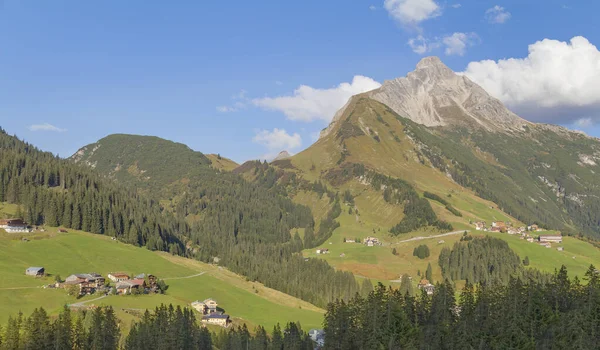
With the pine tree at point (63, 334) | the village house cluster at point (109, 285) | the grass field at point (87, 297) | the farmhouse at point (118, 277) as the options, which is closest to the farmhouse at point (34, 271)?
the grass field at point (87, 297)

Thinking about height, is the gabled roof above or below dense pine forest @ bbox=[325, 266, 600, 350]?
below

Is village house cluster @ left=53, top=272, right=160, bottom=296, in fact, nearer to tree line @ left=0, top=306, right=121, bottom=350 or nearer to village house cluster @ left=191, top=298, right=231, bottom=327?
village house cluster @ left=191, top=298, right=231, bottom=327

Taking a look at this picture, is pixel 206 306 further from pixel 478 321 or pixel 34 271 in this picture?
pixel 478 321

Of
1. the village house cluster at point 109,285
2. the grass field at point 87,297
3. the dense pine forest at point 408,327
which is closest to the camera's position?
the dense pine forest at point 408,327

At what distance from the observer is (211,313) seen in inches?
6501

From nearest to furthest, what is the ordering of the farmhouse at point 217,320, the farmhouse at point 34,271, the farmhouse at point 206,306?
the farmhouse at point 217,320, the farmhouse at point 34,271, the farmhouse at point 206,306

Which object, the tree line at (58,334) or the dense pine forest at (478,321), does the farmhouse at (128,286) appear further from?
the dense pine forest at (478,321)

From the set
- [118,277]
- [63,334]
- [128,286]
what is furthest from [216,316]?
[63,334]

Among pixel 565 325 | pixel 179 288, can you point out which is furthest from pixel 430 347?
pixel 179 288

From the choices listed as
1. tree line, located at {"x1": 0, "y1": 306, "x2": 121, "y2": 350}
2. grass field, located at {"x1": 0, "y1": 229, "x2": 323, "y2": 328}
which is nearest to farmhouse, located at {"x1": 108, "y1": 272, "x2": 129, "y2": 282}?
grass field, located at {"x1": 0, "y1": 229, "x2": 323, "y2": 328}

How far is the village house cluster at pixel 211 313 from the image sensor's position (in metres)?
156

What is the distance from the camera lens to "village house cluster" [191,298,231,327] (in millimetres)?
156500

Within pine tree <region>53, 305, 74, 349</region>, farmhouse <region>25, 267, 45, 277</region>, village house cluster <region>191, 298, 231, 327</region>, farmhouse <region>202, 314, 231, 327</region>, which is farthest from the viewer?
farmhouse <region>25, 267, 45, 277</region>

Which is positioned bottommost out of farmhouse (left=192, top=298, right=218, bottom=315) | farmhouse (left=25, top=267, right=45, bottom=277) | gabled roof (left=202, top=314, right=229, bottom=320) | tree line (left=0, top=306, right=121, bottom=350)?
gabled roof (left=202, top=314, right=229, bottom=320)
